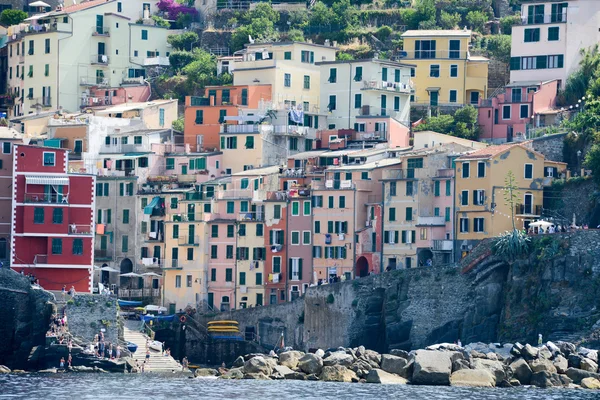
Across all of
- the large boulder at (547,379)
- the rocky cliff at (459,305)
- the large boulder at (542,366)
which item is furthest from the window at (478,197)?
the large boulder at (547,379)

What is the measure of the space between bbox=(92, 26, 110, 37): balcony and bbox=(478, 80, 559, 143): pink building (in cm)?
3294

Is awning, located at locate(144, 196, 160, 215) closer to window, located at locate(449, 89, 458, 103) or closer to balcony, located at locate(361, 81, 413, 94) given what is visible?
balcony, located at locate(361, 81, 413, 94)

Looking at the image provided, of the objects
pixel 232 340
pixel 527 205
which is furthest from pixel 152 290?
pixel 527 205

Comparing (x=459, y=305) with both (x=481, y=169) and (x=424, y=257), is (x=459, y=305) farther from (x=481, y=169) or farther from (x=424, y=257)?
(x=481, y=169)

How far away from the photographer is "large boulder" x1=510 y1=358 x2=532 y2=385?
111812 millimetres

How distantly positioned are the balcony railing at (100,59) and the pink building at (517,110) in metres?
32.4

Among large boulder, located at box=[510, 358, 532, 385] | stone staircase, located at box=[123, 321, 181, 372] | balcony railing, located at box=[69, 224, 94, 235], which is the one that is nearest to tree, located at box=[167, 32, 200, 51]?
balcony railing, located at box=[69, 224, 94, 235]

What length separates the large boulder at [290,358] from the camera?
118 m

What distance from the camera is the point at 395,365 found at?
4500 inches

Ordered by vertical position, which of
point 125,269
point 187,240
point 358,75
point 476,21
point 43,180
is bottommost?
point 125,269

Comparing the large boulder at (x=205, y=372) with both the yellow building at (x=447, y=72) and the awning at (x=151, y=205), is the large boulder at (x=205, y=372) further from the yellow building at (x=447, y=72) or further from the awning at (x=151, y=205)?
the yellow building at (x=447, y=72)

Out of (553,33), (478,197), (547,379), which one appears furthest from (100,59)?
(547,379)

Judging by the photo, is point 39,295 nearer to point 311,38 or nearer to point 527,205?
point 527,205

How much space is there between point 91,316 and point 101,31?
149 feet
